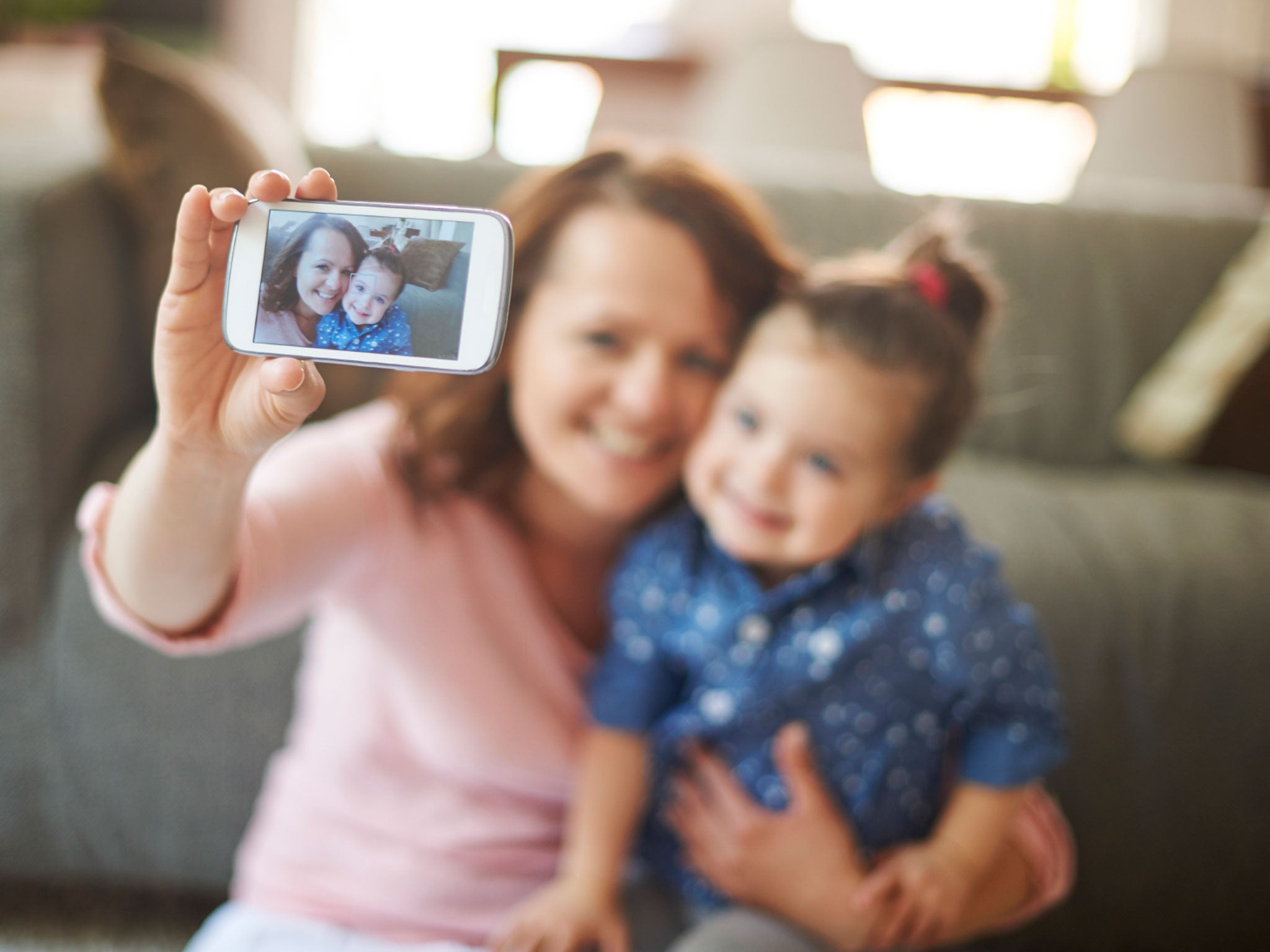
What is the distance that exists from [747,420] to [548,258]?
0.19m

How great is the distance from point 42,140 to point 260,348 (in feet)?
2.85

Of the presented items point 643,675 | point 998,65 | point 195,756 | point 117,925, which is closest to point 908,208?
point 643,675

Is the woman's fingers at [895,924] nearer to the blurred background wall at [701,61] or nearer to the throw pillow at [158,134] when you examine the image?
the throw pillow at [158,134]

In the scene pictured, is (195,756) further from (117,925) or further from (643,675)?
(643,675)

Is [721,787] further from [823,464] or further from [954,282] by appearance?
[954,282]

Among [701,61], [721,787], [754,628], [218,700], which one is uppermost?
[701,61]

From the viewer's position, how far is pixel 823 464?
73 centimetres

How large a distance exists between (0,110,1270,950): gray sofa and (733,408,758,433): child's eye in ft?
1.28

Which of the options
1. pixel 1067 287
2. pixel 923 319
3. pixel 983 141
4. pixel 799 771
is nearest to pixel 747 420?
pixel 923 319

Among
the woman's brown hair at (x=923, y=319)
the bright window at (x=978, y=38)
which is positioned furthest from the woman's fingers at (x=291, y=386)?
the bright window at (x=978, y=38)

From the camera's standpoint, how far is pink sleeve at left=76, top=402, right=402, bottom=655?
1.86 ft

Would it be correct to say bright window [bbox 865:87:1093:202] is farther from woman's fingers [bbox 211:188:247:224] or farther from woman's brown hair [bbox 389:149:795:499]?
woman's fingers [bbox 211:188:247:224]

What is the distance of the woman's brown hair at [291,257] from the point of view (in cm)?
35

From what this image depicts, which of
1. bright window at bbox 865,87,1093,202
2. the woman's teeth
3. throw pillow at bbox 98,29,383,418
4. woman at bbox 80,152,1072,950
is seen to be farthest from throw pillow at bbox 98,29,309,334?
bright window at bbox 865,87,1093,202
